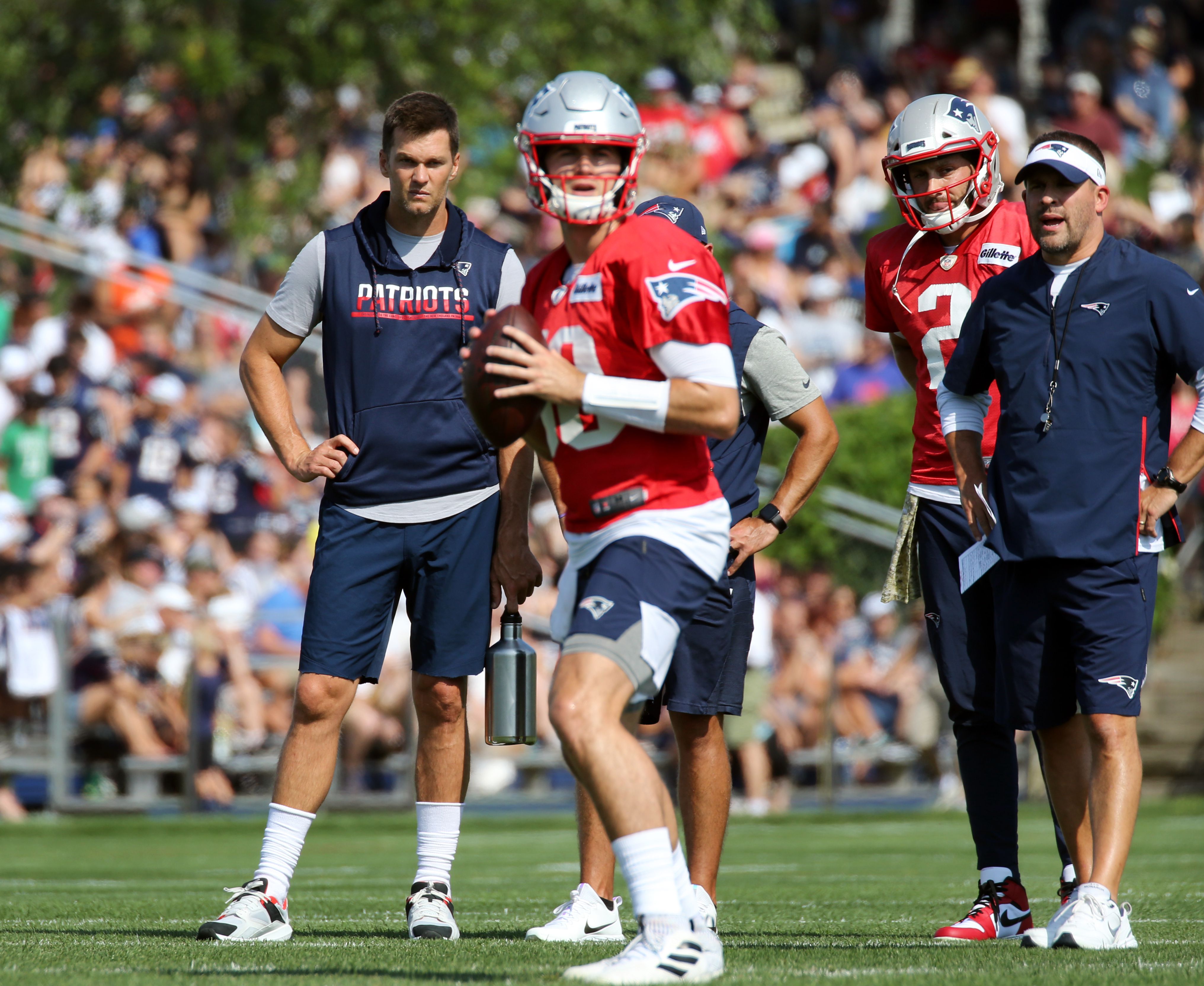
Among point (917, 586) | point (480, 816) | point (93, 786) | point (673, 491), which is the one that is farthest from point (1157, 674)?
point (673, 491)

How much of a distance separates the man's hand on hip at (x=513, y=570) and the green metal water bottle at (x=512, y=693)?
0.46 ft

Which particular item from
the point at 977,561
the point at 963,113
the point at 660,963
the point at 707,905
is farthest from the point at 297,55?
the point at 660,963

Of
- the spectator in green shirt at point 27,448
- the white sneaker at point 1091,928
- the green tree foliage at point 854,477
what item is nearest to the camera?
the white sneaker at point 1091,928

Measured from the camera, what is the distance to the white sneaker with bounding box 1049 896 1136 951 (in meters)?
5.18

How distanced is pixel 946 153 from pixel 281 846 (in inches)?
125

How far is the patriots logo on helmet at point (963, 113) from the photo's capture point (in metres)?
6.11

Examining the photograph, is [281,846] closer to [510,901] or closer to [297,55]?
[510,901]

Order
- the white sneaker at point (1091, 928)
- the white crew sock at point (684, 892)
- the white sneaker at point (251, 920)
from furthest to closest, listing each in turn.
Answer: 1. the white sneaker at point (251, 920)
2. the white sneaker at point (1091, 928)
3. the white crew sock at point (684, 892)

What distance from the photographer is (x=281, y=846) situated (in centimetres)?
580

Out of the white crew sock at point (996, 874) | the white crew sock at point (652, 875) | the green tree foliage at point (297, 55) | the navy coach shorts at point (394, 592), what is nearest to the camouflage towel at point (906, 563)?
the white crew sock at point (996, 874)

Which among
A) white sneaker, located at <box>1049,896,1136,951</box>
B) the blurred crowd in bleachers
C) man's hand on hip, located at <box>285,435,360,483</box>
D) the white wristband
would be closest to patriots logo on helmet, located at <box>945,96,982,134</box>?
the white wristband

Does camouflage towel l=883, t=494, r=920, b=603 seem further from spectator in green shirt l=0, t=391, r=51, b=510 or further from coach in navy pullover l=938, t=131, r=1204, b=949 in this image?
spectator in green shirt l=0, t=391, r=51, b=510

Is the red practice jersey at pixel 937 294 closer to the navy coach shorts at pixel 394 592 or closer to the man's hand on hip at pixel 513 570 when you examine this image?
the man's hand on hip at pixel 513 570

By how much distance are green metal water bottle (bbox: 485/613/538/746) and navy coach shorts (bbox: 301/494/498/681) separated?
0.73 feet
